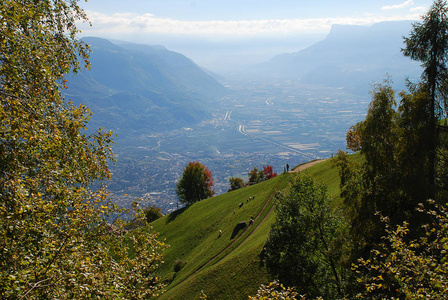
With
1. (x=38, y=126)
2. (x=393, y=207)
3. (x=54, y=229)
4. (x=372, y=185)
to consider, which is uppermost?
(x=38, y=126)

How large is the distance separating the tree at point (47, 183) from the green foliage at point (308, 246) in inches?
519

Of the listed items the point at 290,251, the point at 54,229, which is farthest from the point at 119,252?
the point at 290,251

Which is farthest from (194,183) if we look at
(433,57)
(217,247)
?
(433,57)

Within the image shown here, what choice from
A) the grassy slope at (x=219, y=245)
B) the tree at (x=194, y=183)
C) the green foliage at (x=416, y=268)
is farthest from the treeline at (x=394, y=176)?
the tree at (x=194, y=183)

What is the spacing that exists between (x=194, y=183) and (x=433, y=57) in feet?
268

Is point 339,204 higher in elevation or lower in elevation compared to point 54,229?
lower

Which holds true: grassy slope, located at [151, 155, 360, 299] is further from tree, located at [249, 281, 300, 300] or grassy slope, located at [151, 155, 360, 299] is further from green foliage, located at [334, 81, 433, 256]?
tree, located at [249, 281, 300, 300]

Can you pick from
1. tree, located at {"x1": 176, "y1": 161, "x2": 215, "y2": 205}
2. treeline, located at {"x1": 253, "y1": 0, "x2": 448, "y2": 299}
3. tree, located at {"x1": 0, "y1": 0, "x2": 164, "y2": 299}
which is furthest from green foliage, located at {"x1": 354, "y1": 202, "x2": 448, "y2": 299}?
tree, located at {"x1": 176, "y1": 161, "x2": 215, "y2": 205}

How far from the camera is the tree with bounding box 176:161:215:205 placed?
94.1 m

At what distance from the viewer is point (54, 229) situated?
9.80 m

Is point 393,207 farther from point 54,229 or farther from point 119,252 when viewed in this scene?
point 54,229

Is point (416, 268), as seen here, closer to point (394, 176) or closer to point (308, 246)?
point (394, 176)

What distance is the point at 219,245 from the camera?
48.4m

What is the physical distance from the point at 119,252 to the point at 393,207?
57.2ft
